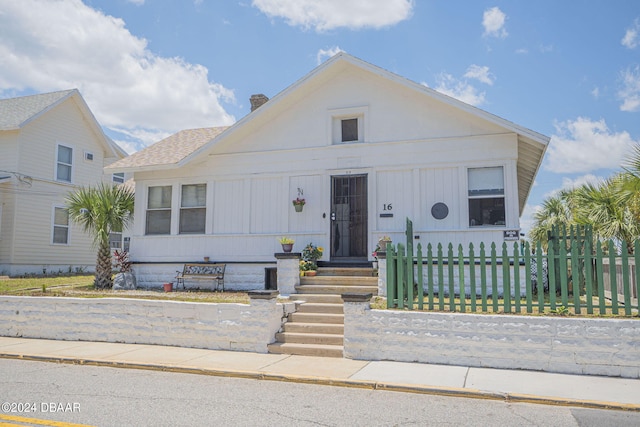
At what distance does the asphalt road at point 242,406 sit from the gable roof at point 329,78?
749cm

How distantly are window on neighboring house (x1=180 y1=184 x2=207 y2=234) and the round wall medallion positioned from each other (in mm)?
6599

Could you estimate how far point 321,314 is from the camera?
964cm

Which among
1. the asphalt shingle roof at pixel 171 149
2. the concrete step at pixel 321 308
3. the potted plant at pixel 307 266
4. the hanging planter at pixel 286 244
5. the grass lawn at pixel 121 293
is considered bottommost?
the concrete step at pixel 321 308

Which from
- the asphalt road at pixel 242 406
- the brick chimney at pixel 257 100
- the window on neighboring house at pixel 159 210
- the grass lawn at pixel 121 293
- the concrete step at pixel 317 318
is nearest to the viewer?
the asphalt road at pixel 242 406

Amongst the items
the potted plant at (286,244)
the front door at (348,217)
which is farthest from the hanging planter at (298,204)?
the potted plant at (286,244)

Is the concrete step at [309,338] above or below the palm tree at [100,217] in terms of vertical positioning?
below

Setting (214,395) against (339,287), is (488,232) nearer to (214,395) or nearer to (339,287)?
(339,287)

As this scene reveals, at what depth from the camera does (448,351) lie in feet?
25.9

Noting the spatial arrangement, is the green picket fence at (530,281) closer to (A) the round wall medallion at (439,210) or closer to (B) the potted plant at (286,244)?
(A) the round wall medallion at (439,210)

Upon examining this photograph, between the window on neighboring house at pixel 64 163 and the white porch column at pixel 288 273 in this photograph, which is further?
the window on neighboring house at pixel 64 163

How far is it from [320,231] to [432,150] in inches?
141

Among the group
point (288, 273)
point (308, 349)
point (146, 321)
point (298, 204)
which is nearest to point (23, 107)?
point (298, 204)

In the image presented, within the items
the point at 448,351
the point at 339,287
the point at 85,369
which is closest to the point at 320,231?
the point at 339,287

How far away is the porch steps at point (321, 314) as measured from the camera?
868cm
